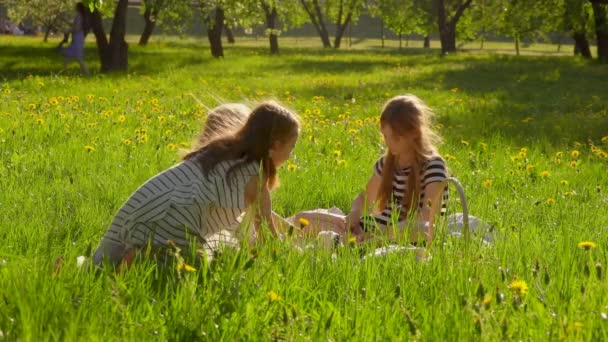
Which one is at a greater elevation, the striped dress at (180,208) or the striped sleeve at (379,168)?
the striped dress at (180,208)

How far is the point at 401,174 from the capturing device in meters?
5.34

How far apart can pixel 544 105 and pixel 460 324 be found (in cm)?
1194

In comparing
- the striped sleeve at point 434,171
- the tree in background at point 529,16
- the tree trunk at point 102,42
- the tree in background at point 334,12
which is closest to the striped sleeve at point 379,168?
the striped sleeve at point 434,171

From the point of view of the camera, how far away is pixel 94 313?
2658 mm

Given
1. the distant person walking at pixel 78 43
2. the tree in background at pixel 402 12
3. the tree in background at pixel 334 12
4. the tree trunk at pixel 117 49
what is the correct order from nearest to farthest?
the distant person walking at pixel 78 43 → the tree trunk at pixel 117 49 → the tree in background at pixel 402 12 → the tree in background at pixel 334 12

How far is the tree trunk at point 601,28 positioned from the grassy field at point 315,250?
15.1m

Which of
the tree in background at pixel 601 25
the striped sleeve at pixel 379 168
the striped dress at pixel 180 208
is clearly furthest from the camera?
the tree in background at pixel 601 25

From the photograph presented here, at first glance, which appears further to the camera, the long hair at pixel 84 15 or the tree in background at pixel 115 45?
the tree in background at pixel 115 45

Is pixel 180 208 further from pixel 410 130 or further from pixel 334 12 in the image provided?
pixel 334 12

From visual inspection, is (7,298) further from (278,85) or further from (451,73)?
(451,73)

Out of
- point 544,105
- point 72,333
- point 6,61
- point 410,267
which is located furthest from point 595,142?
point 6,61

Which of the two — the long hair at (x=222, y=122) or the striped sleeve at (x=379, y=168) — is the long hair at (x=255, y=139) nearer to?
the long hair at (x=222, y=122)

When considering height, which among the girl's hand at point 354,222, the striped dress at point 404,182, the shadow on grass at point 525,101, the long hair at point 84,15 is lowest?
the shadow on grass at point 525,101

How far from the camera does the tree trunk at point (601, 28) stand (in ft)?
92.7
